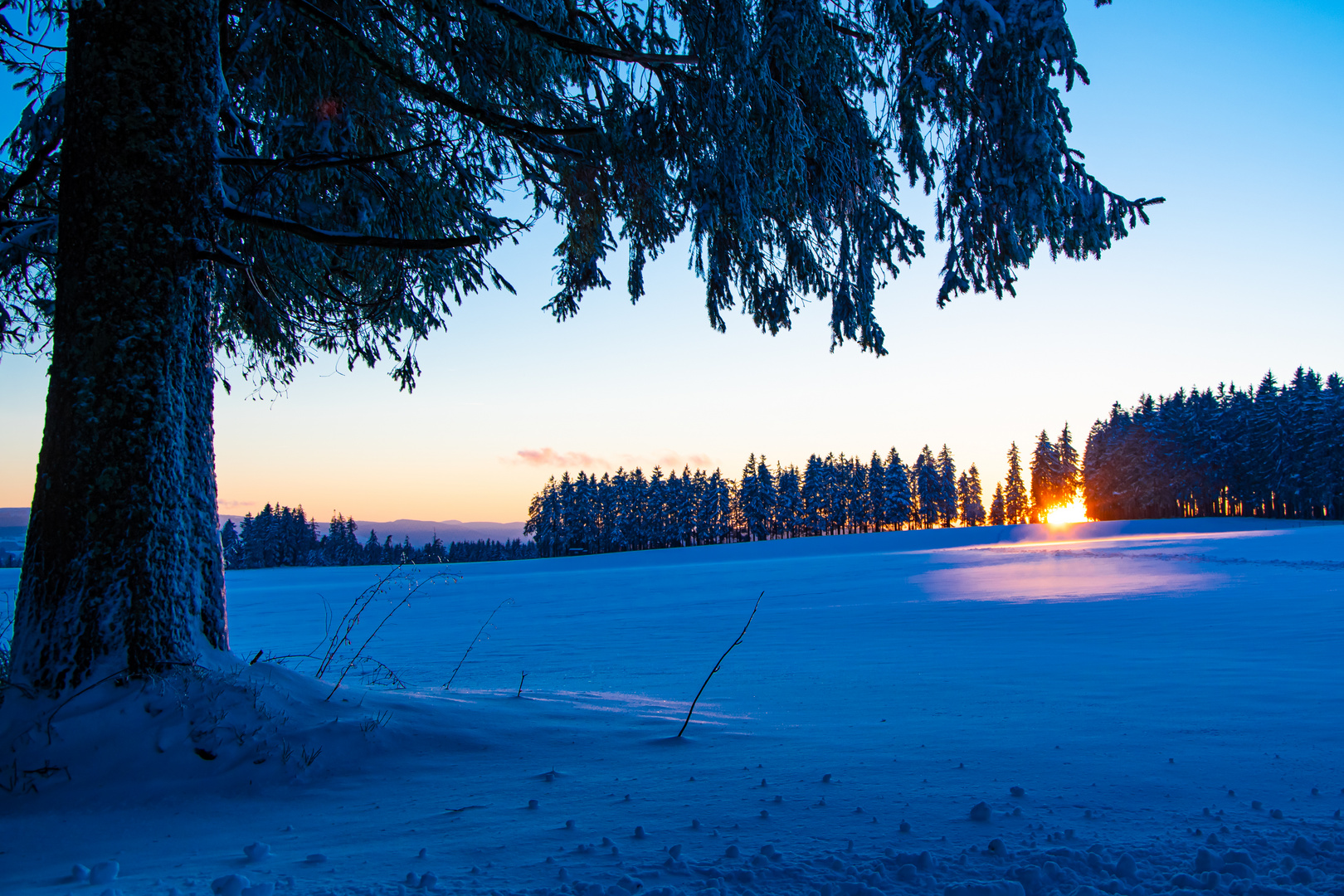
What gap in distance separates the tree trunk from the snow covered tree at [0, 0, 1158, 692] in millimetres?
11

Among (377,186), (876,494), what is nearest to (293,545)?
(876,494)

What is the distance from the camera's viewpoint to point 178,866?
1890mm

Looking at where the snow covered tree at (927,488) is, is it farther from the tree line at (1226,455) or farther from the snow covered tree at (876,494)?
the tree line at (1226,455)

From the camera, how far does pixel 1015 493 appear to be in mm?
85000

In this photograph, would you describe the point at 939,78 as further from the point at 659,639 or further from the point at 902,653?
the point at 659,639

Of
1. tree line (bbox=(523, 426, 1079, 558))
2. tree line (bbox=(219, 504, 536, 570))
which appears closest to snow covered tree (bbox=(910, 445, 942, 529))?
tree line (bbox=(523, 426, 1079, 558))

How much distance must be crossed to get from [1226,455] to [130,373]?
72.7 meters

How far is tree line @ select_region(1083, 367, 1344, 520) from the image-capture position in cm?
5106

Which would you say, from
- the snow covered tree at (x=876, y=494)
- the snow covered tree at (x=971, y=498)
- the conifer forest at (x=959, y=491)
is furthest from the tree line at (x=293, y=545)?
the snow covered tree at (x=971, y=498)

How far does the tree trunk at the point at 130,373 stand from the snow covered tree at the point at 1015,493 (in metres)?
91.1

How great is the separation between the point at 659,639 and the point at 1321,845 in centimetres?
716

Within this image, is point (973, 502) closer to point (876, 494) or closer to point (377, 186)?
point (876, 494)

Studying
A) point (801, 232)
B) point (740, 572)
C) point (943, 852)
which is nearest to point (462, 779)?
point (943, 852)

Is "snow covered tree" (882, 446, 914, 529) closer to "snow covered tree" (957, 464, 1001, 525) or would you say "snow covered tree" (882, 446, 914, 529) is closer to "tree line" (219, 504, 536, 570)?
"snow covered tree" (957, 464, 1001, 525)
